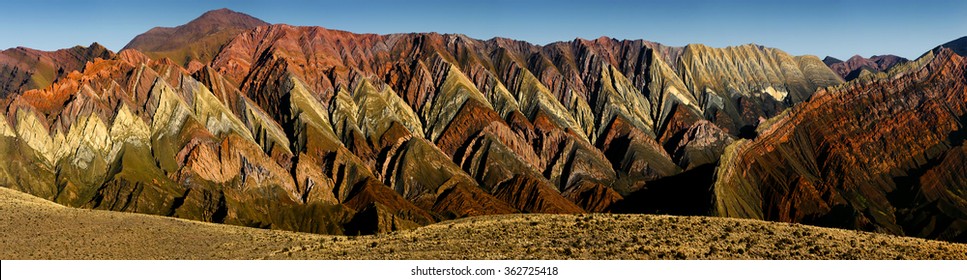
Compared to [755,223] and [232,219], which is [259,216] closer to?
[232,219]

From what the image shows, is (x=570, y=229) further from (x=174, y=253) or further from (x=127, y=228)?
(x=127, y=228)

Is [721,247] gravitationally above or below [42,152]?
below

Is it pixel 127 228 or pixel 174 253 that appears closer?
pixel 174 253

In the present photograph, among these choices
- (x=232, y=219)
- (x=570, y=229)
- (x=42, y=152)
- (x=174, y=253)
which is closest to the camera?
(x=174, y=253)

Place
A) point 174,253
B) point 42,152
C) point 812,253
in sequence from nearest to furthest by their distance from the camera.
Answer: point 812,253 → point 174,253 → point 42,152

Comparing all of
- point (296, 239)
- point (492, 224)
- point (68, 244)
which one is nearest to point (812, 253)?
point (492, 224)

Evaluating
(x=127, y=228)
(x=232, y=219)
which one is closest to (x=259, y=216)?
(x=232, y=219)
